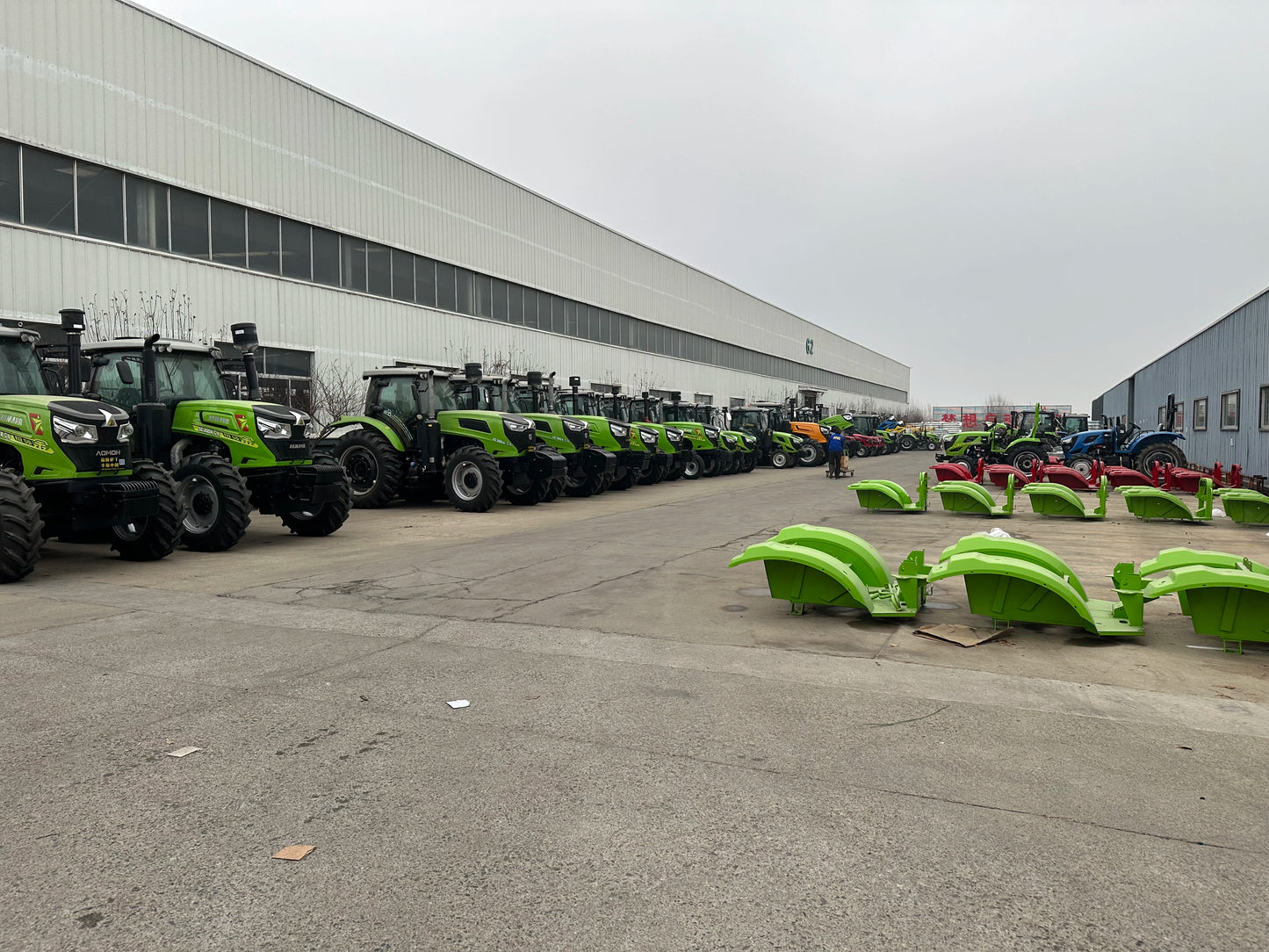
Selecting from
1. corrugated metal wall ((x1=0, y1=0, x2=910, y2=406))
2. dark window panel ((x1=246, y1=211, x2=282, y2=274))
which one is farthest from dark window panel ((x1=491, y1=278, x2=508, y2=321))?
dark window panel ((x1=246, y1=211, x2=282, y2=274))

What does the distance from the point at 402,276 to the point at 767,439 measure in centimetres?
1628

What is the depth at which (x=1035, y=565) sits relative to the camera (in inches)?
282

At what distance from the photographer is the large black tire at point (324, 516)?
13.0 m

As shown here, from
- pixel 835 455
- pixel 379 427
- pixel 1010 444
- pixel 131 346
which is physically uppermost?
pixel 131 346

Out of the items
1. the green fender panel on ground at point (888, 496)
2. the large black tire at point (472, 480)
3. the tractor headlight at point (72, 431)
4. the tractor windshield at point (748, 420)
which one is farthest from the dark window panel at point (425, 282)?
the tractor headlight at point (72, 431)

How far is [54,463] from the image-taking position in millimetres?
9469

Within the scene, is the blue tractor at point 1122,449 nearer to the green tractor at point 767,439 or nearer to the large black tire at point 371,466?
the green tractor at point 767,439

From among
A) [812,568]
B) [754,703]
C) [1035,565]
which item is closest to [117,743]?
[754,703]

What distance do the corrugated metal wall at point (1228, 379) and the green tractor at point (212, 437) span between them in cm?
2015

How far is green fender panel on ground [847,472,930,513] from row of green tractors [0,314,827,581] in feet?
19.9

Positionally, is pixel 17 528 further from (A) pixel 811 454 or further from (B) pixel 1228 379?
(A) pixel 811 454

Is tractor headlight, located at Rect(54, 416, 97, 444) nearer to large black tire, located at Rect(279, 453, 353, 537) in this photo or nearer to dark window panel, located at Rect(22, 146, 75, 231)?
large black tire, located at Rect(279, 453, 353, 537)

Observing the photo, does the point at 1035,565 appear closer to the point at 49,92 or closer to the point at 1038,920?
the point at 1038,920

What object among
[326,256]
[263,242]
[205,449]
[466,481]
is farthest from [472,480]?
[326,256]
